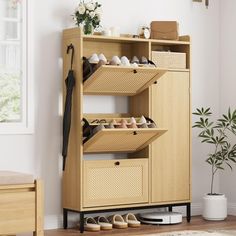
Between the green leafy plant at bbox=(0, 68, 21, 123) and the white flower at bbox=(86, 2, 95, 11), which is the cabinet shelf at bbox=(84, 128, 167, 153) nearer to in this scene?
the green leafy plant at bbox=(0, 68, 21, 123)

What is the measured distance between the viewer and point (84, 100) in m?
6.81

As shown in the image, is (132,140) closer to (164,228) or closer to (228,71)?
(164,228)

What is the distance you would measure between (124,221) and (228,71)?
81.4 inches

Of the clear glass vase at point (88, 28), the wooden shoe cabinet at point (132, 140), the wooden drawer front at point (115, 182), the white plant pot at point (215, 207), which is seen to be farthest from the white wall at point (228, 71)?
the clear glass vase at point (88, 28)

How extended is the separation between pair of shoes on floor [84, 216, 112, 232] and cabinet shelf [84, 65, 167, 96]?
3.82 feet

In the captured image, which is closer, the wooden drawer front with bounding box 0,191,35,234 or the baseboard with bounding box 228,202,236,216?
the wooden drawer front with bounding box 0,191,35,234

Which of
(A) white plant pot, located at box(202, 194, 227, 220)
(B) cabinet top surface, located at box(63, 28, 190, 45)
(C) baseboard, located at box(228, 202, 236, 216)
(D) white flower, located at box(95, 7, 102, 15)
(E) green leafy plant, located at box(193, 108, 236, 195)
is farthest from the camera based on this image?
(C) baseboard, located at box(228, 202, 236, 216)

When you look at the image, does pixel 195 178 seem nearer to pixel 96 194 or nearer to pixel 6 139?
pixel 96 194

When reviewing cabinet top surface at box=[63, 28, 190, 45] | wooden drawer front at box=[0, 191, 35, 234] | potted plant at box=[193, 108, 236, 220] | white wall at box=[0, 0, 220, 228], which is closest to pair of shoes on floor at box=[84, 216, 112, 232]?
white wall at box=[0, 0, 220, 228]

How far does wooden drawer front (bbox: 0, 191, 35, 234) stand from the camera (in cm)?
523

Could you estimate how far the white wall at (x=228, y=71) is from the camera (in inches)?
301

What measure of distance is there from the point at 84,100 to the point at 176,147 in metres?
1.02

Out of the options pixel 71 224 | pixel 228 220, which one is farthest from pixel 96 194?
pixel 228 220

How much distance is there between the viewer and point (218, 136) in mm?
7773
